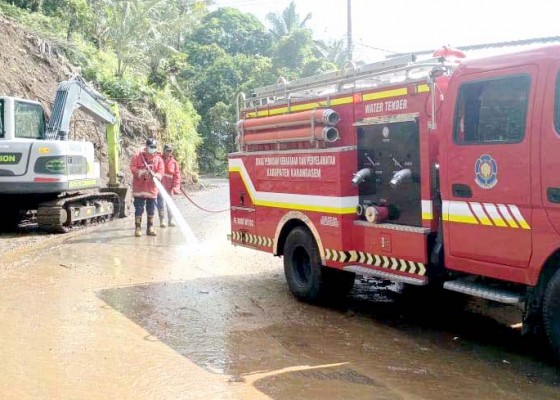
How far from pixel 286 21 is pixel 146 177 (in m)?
43.9

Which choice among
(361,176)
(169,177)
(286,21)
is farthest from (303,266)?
(286,21)

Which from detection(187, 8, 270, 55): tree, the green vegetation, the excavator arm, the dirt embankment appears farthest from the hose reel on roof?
detection(187, 8, 270, 55): tree

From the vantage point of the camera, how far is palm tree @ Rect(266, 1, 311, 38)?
54469 mm

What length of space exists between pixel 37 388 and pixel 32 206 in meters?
10.6

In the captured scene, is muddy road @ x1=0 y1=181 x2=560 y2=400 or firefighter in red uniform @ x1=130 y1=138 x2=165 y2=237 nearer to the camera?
muddy road @ x1=0 y1=181 x2=560 y2=400

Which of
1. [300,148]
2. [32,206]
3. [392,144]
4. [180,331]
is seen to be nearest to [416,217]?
[392,144]

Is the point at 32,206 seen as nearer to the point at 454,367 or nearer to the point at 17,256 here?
the point at 17,256

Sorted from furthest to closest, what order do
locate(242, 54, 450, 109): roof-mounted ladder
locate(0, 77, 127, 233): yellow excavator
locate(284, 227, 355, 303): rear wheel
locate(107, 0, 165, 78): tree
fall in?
locate(107, 0, 165, 78): tree
locate(0, 77, 127, 233): yellow excavator
locate(284, 227, 355, 303): rear wheel
locate(242, 54, 450, 109): roof-mounted ladder

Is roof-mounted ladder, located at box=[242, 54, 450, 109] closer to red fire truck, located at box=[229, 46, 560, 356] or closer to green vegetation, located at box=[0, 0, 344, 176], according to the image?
red fire truck, located at box=[229, 46, 560, 356]

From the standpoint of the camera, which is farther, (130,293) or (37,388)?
(130,293)

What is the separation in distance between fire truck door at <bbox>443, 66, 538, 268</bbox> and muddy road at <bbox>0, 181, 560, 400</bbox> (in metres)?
1.00

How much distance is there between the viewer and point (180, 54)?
34.9 m

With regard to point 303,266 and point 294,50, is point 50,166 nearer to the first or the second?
point 303,266

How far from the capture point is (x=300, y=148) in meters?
8.02
